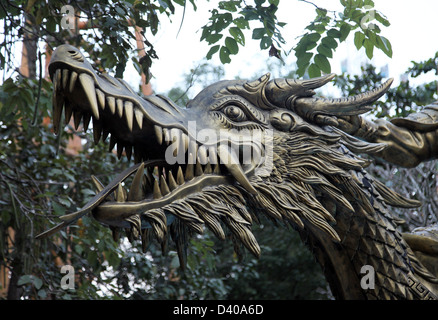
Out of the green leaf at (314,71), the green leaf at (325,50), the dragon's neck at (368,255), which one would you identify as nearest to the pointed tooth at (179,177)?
the dragon's neck at (368,255)

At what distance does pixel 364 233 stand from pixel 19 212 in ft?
10.0

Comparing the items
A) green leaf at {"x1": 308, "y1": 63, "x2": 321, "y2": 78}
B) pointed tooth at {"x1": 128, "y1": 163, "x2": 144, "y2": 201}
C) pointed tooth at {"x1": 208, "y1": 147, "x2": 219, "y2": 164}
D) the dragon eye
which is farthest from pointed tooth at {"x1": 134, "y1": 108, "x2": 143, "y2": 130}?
green leaf at {"x1": 308, "y1": 63, "x2": 321, "y2": 78}

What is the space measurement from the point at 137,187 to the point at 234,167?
30 cm

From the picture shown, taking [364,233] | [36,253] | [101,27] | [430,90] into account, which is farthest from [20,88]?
[430,90]

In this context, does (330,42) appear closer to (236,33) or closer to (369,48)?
(369,48)

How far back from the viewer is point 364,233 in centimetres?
184

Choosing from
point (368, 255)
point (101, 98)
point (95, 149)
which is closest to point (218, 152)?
point (101, 98)

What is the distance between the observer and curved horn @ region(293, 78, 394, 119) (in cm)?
185

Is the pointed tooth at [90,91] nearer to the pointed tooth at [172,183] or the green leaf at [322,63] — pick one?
the pointed tooth at [172,183]

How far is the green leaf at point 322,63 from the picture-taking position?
3.00 metres

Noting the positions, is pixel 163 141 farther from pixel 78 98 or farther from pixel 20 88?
pixel 20 88

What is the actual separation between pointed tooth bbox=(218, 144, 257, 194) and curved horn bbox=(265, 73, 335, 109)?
282 mm

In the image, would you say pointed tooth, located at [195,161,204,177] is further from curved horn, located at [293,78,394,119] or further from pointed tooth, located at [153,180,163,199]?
curved horn, located at [293,78,394,119]

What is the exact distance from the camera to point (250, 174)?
1705 mm
